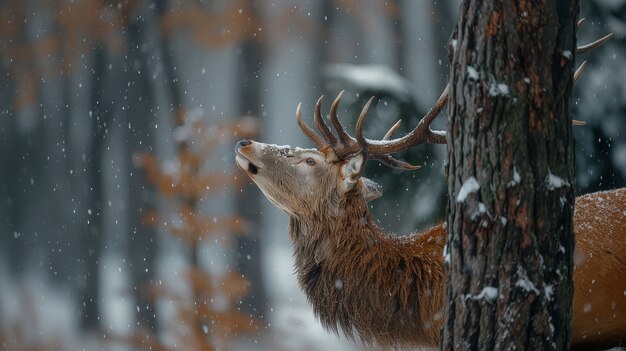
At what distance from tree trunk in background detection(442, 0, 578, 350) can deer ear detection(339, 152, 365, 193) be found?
148cm

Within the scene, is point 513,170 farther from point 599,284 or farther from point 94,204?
point 94,204

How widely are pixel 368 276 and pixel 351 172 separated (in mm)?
495

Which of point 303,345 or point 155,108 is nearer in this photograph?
point 303,345

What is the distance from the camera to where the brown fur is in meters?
4.04

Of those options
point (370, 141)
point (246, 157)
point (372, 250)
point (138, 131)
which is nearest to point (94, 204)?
point (138, 131)

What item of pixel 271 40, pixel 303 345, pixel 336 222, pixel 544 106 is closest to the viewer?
pixel 544 106

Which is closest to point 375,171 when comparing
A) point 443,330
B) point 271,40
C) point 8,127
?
point 443,330

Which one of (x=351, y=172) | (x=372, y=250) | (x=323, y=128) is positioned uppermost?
(x=323, y=128)

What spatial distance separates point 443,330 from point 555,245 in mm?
447

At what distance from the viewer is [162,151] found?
11.9 meters

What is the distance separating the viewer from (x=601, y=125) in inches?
256

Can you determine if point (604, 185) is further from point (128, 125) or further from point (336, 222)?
point (128, 125)

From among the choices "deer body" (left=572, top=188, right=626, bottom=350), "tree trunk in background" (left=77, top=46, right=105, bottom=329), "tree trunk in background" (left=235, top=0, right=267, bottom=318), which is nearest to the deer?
"deer body" (left=572, top=188, right=626, bottom=350)

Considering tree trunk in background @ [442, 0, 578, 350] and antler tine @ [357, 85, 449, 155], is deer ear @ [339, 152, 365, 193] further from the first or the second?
tree trunk in background @ [442, 0, 578, 350]
